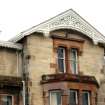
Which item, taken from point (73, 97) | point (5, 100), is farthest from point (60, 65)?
point (5, 100)

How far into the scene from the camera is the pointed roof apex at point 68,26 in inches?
1137

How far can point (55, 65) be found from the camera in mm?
29203

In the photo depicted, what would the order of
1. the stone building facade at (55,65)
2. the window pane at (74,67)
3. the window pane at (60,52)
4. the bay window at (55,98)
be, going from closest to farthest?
the stone building facade at (55,65), the bay window at (55,98), the window pane at (60,52), the window pane at (74,67)

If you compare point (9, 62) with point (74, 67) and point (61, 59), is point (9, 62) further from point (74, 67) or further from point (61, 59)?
point (74, 67)

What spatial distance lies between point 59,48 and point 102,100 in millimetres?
4581

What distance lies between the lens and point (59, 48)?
97.8 ft

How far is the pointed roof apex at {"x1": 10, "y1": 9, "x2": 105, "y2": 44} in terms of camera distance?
94.7 ft

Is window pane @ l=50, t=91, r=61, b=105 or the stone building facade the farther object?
window pane @ l=50, t=91, r=61, b=105

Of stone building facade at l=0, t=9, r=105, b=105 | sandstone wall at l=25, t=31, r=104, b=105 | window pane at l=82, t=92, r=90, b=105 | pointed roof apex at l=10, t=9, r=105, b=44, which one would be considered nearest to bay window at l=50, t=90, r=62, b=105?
stone building facade at l=0, t=9, r=105, b=105

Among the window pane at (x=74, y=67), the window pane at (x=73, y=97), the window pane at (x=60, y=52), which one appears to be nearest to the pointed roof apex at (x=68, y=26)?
the window pane at (x=60, y=52)

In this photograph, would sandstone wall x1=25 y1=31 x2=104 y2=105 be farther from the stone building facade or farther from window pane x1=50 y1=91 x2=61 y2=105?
window pane x1=50 y1=91 x2=61 y2=105

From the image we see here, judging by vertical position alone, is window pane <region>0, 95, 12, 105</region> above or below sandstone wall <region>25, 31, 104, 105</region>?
below

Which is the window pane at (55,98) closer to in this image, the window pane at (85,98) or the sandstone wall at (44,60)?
the sandstone wall at (44,60)

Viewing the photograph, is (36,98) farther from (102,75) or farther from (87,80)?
(102,75)
